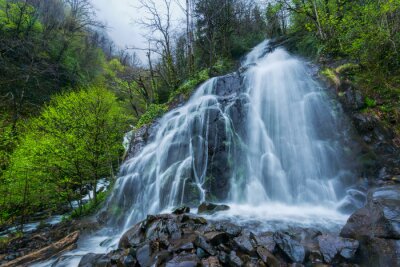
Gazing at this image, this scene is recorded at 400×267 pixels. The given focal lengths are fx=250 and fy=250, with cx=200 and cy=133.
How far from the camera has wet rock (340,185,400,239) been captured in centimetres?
402

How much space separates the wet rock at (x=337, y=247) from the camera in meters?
4.08

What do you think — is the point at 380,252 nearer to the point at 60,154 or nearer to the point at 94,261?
the point at 94,261

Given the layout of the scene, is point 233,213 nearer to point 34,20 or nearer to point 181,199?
point 181,199

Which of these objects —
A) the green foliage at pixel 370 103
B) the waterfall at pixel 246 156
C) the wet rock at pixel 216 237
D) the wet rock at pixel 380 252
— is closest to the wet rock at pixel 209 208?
the waterfall at pixel 246 156

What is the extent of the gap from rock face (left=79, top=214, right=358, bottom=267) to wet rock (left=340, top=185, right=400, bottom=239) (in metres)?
0.34

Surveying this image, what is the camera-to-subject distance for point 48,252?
610 cm

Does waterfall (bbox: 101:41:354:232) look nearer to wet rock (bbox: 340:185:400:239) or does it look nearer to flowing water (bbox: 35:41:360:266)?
flowing water (bbox: 35:41:360:266)

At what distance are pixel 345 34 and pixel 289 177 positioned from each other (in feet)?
27.6

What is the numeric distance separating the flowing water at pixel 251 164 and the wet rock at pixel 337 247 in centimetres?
148

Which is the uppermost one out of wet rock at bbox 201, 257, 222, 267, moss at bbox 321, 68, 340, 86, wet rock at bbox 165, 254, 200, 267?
moss at bbox 321, 68, 340, 86

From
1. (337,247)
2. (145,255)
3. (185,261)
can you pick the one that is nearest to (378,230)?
(337,247)

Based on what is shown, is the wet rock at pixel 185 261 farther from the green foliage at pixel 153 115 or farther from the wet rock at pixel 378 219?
the green foliage at pixel 153 115

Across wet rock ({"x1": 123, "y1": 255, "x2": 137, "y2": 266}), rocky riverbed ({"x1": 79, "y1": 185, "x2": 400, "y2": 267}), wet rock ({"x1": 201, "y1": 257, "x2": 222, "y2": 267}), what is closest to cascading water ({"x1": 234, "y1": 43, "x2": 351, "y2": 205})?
rocky riverbed ({"x1": 79, "y1": 185, "x2": 400, "y2": 267})

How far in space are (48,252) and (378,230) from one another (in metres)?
7.05
